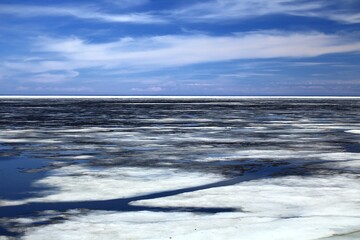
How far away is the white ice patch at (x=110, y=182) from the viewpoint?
7344mm

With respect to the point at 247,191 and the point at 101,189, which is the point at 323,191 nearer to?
the point at 247,191

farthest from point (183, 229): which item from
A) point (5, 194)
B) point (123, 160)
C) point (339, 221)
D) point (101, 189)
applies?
point (123, 160)

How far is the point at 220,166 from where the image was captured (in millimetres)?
10227

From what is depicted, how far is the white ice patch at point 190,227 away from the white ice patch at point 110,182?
52.4 inches

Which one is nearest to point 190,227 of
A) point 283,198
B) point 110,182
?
point 283,198

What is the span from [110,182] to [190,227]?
3.21m

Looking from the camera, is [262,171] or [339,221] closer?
[339,221]

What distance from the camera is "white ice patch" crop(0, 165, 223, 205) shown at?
7.34 meters

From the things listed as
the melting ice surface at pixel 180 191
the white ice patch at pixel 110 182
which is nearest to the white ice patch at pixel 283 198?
the melting ice surface at pixel 180 191

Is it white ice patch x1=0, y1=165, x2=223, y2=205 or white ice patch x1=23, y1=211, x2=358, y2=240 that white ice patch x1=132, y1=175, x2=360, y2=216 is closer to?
white ice patch x1=23, y1=211, x2=358, y2=240

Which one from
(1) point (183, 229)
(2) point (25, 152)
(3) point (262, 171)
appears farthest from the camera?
(2) point (25, 152)

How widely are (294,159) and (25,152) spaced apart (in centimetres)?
711

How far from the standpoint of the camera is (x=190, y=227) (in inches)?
216

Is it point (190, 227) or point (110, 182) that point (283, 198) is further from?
point (110, 182)
